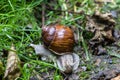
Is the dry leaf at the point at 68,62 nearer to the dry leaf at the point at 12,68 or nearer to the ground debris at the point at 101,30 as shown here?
the ground debris at the point at 101,30

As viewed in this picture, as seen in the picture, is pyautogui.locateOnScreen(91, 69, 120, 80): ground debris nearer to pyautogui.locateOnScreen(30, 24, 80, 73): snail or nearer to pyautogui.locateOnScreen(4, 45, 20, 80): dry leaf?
pyautogui.locateOnScreen(30, 24, 80, 73): snail

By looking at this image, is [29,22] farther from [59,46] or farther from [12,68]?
[12,68]

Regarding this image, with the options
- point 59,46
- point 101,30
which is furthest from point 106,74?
point 101,30

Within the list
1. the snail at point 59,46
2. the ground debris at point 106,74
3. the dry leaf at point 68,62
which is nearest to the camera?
the ground debris at point 106,74

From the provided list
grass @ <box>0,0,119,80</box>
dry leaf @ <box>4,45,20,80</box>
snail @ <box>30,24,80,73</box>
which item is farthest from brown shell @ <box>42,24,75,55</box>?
dry leaf @ <box>4,45,20,80</box>

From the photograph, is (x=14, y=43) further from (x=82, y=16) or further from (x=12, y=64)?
(x=82, y=16)

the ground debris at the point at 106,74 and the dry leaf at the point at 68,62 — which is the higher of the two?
the dry leaf at the point at 68,62

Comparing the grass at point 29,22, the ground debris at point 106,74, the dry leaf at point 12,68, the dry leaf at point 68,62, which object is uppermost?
the grass at point 29,22

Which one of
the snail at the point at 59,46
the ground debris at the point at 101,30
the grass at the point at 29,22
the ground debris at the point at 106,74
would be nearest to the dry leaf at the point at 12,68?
the grass at the point at 29,22
